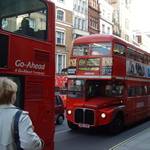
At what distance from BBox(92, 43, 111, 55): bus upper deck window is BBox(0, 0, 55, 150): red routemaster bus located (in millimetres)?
4987

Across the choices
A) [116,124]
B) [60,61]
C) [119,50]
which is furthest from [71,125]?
[60,61]

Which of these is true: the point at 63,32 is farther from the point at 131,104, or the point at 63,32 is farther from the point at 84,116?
the point at 84,116

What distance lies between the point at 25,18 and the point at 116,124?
6.87m

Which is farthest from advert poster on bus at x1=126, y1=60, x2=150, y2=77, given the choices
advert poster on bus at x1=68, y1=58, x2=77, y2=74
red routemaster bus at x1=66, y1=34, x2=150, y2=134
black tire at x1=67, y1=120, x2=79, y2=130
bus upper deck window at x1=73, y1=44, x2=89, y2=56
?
black tire at x1=67, y1=120, x2=79, y2=130

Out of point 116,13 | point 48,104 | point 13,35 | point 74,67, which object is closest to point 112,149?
point 48,104

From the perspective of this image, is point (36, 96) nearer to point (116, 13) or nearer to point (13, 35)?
point (13, 35)

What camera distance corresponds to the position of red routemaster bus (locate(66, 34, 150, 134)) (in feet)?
32.4

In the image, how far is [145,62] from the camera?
14.1 m

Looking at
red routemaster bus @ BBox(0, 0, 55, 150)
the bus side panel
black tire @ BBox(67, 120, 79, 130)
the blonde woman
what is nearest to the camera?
the blonde woman

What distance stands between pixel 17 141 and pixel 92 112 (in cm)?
747

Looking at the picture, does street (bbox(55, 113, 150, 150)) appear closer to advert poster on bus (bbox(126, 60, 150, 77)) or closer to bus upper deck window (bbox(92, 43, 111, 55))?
advert poster on bus (bbox(126, 60, 150, 77))

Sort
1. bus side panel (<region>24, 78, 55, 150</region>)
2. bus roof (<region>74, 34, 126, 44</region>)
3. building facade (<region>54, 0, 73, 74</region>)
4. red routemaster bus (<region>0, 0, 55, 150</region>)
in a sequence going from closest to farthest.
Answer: red routemaster bus (<region>0, 0, 55, 150</region>), bus side panel (<region>24, 78, 55, 150</region>), bus roof (<region>74, 34, 126, 44</region>), building facade (<region>54, 0, 73, 74</region>)

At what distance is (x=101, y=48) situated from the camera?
33.8 ft

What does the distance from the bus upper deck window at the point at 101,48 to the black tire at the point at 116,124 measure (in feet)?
9.47
